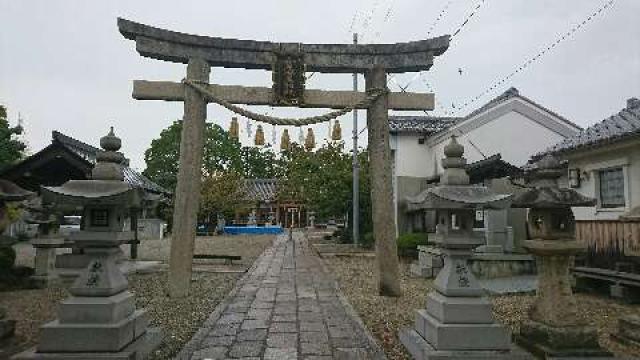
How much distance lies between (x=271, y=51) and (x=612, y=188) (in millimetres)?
10538

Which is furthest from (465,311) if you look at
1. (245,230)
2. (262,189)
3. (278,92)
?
(262,189)

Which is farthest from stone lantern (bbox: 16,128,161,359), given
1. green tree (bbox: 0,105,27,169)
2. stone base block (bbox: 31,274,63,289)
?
green tree (bbox: 0,105,27,169)

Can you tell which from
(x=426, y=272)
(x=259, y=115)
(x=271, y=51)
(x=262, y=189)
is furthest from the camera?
(x=262, y=189)

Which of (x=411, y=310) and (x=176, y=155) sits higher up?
(x=176, y=155)

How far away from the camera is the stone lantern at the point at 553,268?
5.77 meters

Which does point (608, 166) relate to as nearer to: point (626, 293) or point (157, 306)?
point (626, 293)

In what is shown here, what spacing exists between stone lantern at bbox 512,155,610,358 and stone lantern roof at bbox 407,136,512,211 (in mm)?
778

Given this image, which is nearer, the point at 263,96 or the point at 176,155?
the point at 263,96

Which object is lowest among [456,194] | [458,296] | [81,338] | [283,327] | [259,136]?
[283,327]

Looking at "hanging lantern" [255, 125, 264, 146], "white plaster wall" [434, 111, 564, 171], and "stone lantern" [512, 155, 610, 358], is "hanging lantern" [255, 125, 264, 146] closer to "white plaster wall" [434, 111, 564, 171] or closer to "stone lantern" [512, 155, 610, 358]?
"stone lantern" [512, 155, 610, 358]

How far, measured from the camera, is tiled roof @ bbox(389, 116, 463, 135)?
2353cm

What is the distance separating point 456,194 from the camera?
19.0 ft

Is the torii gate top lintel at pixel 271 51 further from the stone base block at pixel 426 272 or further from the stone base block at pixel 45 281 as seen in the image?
the stone base block at pixel 45 281

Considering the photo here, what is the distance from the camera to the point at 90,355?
522 centimetres
